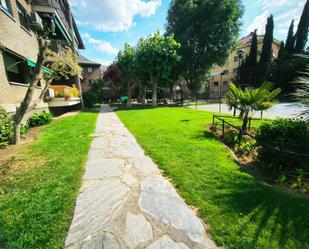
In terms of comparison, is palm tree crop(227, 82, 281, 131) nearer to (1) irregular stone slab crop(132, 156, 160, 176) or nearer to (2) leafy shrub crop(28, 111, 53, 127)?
(1) irregular stone slab crop(132, 156, 160, 176)

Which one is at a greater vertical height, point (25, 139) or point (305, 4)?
point (305, 4)

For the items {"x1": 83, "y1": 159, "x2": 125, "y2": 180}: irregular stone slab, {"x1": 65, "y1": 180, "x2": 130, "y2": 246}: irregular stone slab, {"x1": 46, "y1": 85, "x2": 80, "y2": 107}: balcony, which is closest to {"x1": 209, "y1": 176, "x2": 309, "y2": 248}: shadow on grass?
{"x1": 65, "y1": 180, "x2": 130, "y2": 246}: irregular stone slab

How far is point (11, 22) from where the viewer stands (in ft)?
22.7

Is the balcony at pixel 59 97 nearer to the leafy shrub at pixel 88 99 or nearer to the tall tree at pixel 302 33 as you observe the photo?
the leafy shrub at pixel 88 99

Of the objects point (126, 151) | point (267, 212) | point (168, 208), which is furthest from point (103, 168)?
point (267, 212)

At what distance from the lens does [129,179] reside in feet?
9.55

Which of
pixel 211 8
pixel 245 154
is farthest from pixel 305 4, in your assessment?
pixel 245 154

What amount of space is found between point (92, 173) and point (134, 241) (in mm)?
1845

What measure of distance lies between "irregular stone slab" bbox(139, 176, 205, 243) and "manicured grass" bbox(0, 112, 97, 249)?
103 cm

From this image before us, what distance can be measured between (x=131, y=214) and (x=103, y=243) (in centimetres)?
48

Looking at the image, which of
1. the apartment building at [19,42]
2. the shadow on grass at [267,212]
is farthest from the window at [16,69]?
the shadow on grass at [267,212]

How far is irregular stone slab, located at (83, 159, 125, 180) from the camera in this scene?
307 cm

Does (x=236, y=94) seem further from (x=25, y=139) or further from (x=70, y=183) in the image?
(x=25, y=139)

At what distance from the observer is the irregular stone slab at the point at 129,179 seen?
281 cm
